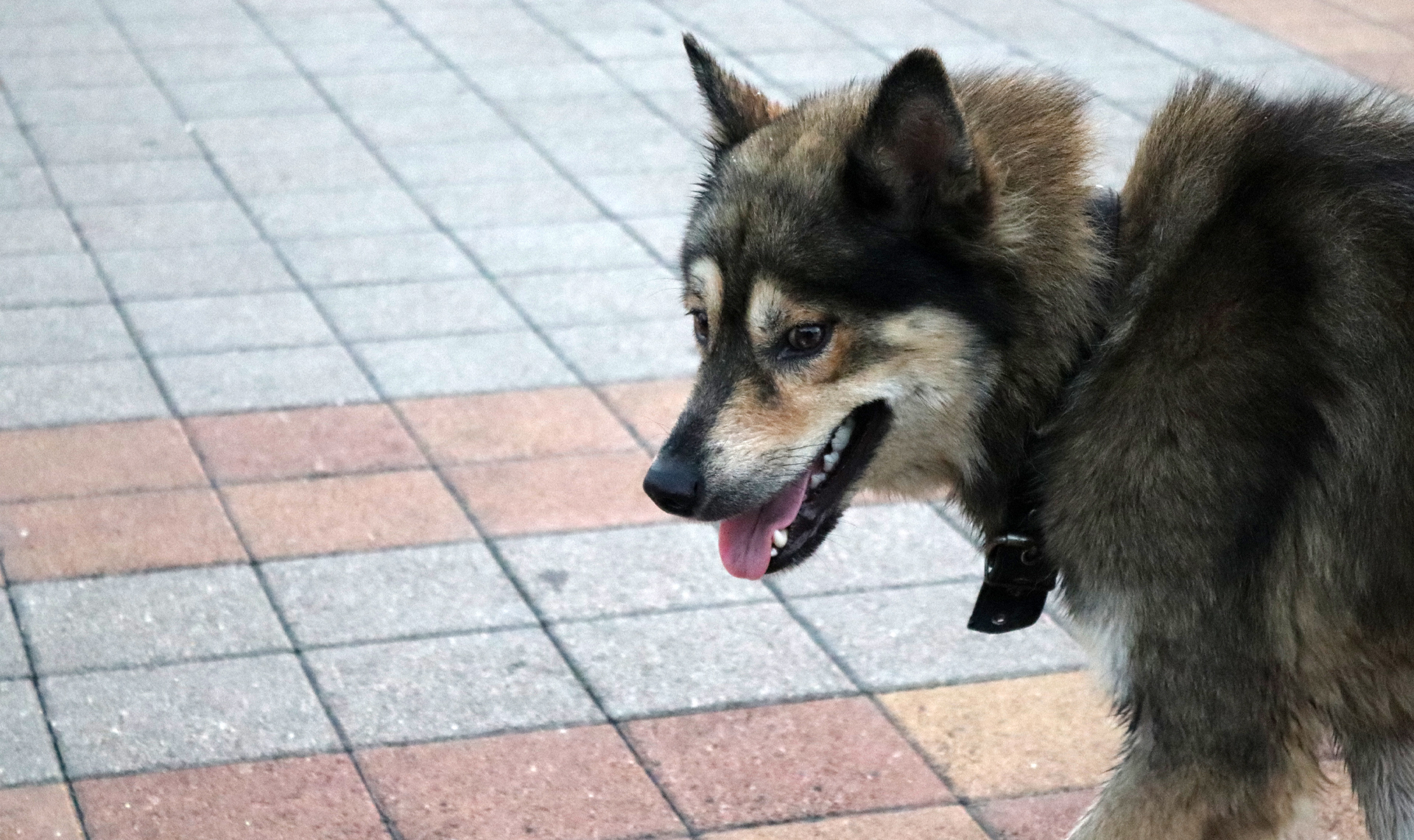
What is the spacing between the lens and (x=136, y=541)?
181 inches

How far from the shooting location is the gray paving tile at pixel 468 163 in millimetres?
7230

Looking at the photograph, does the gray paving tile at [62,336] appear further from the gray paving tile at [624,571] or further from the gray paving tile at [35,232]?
the gray paving tile at [624,571]

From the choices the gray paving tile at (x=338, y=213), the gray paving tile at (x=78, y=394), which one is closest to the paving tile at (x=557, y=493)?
the gray paving tile at (x=78, y=394)

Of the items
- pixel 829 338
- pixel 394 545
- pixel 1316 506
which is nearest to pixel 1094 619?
A: pixel 1316 506

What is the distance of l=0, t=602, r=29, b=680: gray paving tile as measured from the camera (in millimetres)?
4020

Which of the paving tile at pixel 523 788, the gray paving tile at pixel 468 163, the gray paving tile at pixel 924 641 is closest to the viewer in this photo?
the paving tile at pixel 523 788

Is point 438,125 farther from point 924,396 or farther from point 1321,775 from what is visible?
point 1321,775

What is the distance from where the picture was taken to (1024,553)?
3.17m

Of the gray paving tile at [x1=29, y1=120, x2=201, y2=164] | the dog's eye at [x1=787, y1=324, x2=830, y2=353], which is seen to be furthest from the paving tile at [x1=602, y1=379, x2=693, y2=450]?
the gray paving tile at [x1=29, y1=120, x2=201, y2=164]

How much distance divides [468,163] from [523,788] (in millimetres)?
4197

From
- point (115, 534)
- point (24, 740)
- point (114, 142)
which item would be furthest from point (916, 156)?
point (114, 142)

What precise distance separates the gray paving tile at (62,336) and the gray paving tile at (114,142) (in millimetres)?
1598

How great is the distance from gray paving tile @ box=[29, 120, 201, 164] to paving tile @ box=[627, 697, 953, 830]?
14.7 ft

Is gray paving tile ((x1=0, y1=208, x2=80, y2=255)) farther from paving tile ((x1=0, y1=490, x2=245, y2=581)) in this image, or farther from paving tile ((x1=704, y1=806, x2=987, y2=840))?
paving tile ((x1=704, y1=806, x2=987, y2=840))
